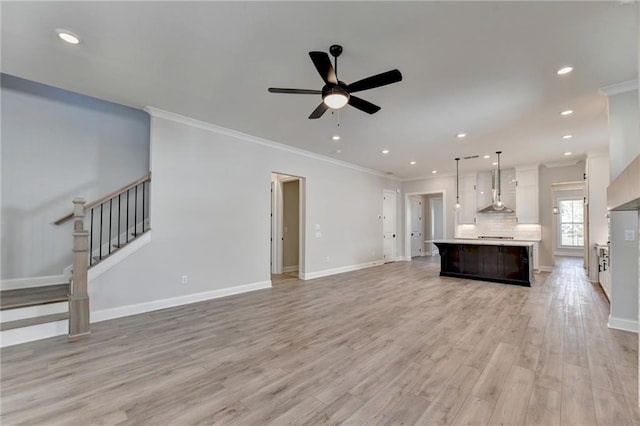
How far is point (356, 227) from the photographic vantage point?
26.3 ft

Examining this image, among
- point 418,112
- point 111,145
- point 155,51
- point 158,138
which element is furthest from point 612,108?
point 111,145

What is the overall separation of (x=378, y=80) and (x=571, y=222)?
13.1 m

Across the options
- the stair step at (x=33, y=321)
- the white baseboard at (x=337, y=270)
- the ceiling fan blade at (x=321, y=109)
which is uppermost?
the ceiling fan blade at (x=321, y=109)

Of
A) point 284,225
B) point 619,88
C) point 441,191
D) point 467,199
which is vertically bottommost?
point 284,225

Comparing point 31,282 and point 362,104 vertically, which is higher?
point 362,104

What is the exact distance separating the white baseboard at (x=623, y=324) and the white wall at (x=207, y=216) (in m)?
4.96

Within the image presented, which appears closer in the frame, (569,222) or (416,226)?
(416,226)

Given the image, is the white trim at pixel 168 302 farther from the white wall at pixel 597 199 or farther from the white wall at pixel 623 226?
the white wall at pixel 597 199

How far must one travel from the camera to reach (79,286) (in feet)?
10.8

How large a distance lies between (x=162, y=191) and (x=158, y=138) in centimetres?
82

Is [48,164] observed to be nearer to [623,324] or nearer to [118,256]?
[118,256]

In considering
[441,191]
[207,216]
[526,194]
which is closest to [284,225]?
[207,216]

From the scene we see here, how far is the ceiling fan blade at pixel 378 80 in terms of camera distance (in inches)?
94.3

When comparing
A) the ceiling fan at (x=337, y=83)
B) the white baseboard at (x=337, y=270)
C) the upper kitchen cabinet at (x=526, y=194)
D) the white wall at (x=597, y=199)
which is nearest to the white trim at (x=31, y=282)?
the white baseboard at (x=337, y=270)
